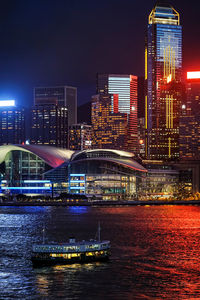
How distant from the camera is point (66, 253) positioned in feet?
218

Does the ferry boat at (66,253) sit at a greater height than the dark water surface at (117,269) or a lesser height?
greater

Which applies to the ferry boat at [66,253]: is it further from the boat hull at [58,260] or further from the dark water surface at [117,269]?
the dark water surface at [117,269]

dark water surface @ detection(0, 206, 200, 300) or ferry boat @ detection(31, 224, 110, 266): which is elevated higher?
ferry boat @ detection(31, 224, 110, 266)

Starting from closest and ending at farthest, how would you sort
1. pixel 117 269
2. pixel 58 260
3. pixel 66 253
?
pixel 117 269 → pixel 58 260 → pixel 66 253

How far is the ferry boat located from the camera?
216ft

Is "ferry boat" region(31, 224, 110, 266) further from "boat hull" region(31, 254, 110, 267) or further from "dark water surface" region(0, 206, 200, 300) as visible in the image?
"dark water surface" region(0, 206, 200, 300)

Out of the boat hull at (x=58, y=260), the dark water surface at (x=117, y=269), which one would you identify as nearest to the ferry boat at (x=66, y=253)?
the boat hull at (x=58, y=260)

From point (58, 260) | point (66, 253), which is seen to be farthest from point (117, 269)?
point (58, 260)

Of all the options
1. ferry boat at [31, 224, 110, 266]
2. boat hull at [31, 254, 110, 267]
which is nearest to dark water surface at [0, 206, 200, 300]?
boat hull at [31, 254, 110, 267]

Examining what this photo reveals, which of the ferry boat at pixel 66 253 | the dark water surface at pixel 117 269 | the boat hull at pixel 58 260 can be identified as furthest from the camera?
the ferry boat at pixel 66 253

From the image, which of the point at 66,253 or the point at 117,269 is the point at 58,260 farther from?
the point at 117,269

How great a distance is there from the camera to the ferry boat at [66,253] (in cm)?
6594

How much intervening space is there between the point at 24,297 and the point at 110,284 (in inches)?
345

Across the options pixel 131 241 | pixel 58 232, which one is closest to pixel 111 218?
pixel 58 232
